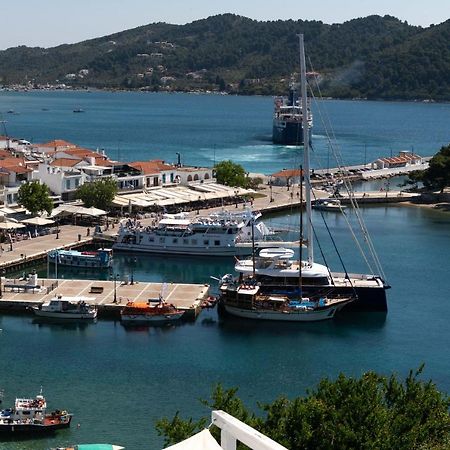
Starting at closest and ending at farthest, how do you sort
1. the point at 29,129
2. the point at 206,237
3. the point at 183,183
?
1. the point at 206,237
2. the point at 183,183
3. the point at 29,129

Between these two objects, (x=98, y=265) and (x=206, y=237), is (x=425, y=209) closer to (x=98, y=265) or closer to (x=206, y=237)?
(x=206, y=237)

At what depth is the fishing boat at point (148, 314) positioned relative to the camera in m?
30.9

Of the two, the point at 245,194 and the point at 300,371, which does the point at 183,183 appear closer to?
the point at 245,194

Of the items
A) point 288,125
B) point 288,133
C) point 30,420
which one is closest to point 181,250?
point 30,420

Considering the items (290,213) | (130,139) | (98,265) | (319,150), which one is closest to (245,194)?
(290,213)

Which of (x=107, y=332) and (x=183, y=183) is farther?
(x=183, y=183)

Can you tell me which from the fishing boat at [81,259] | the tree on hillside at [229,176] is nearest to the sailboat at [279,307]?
the fishing boat at [81,259]

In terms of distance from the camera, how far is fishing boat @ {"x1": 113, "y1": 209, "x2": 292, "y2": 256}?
42.3m

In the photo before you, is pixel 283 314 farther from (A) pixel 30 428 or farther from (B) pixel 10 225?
(B) pixel 10 225

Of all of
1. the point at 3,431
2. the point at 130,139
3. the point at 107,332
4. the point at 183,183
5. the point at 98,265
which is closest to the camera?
the point at 3,431

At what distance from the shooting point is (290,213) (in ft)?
177

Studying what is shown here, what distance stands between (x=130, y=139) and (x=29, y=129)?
812 inches

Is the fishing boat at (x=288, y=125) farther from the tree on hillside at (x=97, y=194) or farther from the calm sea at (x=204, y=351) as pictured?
the tree on hillside at (x=97, y=194)

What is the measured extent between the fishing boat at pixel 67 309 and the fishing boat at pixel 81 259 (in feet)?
26.0
